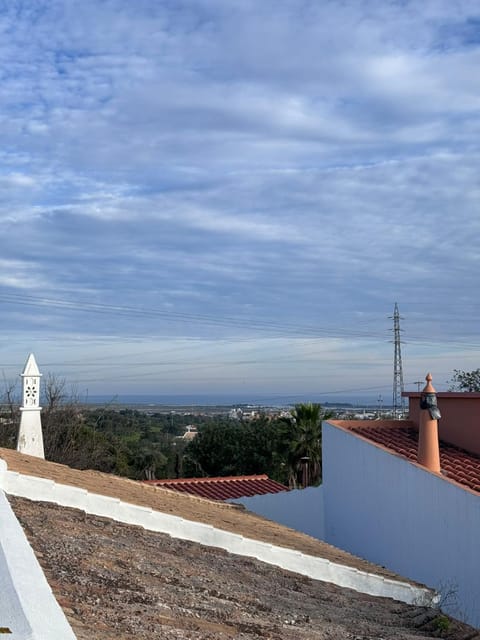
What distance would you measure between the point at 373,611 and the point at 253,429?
41.8 m

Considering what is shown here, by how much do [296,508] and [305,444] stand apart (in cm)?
1325

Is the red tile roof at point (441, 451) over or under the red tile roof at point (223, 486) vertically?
over

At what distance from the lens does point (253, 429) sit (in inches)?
1935

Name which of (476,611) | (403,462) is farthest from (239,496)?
(476,611)

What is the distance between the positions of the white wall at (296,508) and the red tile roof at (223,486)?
1.34 m

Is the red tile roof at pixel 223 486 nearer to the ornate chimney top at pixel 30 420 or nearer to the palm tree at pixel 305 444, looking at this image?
the palm tree at pixel 305 444

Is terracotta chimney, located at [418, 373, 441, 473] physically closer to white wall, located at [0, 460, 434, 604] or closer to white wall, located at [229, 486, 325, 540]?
white wall, located at [0, 460, 434, 604]

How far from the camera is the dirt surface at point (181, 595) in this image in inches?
163

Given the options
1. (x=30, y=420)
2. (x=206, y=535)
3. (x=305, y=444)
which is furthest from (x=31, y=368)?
(x=305, y=444)

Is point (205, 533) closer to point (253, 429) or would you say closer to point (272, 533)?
point (272, 533)

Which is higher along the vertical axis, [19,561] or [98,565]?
[19,561]

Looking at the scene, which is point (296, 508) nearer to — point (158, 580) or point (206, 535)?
point (206, 535)

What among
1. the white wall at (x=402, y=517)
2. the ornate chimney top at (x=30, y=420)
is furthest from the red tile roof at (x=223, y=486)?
the ornate chimney top at (x=30, y=420)

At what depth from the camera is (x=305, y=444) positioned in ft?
112
